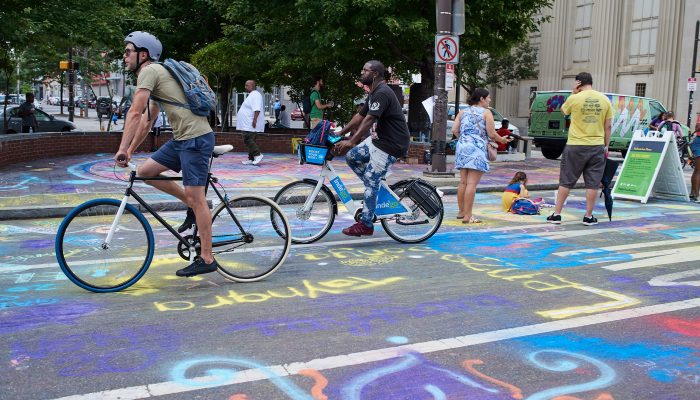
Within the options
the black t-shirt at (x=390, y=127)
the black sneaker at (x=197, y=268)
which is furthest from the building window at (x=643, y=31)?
the black sneaker at (x=197, y=268)

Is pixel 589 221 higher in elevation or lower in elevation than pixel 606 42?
lower

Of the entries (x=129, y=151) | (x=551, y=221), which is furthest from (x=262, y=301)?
(x=551, y=221)

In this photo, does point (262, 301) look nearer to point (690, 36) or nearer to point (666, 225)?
point (666, 225)

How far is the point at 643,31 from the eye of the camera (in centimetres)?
3638

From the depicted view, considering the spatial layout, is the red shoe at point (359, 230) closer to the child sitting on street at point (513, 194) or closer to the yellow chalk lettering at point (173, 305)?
the yellow chalk lettering at point (173, 305)

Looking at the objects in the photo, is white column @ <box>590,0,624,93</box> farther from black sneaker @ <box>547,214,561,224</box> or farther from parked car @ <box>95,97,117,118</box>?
black sneaker @ <box>547,214,561,224</box>

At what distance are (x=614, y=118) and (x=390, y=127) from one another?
17957 mm

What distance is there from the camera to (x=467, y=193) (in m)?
8.80

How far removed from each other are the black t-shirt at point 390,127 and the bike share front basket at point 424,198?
1.49ft

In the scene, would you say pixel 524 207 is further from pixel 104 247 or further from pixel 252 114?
pixel 252 114

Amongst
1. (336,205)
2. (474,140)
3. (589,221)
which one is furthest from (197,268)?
(589,221)

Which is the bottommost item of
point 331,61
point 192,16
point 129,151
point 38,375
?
point 38,375

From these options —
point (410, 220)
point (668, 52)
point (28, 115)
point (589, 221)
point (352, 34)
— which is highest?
point (668, 52)

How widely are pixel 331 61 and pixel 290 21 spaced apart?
1.69 m
